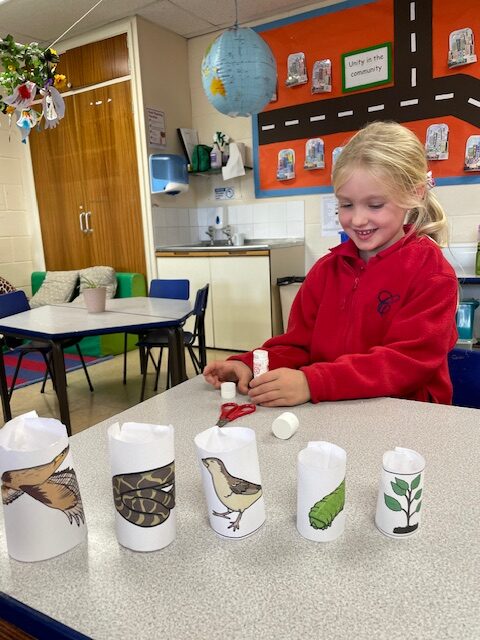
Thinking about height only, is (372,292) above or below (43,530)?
above

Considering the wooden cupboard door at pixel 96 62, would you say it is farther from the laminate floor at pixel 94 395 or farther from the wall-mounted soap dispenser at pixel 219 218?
the laminate floor at pixel 94 395

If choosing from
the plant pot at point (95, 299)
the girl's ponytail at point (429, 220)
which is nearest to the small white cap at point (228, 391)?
the girl's ponytail at point (429, 220)

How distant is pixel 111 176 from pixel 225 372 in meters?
3.80

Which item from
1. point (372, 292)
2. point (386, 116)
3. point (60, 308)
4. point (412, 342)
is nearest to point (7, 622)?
point (412, 342)

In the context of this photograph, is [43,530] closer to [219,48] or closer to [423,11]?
[219,48]

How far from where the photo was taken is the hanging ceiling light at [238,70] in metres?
2.14

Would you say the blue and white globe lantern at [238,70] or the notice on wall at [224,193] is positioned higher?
the blue and white globe lantern at [238,70]

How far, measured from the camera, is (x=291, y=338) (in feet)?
4.28

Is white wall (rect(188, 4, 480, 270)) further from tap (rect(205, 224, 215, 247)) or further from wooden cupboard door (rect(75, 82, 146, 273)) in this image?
wooden cupboard door (rect(75, 82, 146, 273))

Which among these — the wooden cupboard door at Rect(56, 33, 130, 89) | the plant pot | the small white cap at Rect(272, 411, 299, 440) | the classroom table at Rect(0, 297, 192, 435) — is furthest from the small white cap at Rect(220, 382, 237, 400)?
the wooden cupboard door at Rect(56, 33, 130, 89)

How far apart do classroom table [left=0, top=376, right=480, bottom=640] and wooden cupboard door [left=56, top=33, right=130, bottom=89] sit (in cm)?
423

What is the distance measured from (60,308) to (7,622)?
2.59 m

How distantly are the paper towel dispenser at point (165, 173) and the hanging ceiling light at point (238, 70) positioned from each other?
1996 millimetres

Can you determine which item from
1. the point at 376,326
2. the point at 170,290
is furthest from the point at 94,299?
the point at 376,326
